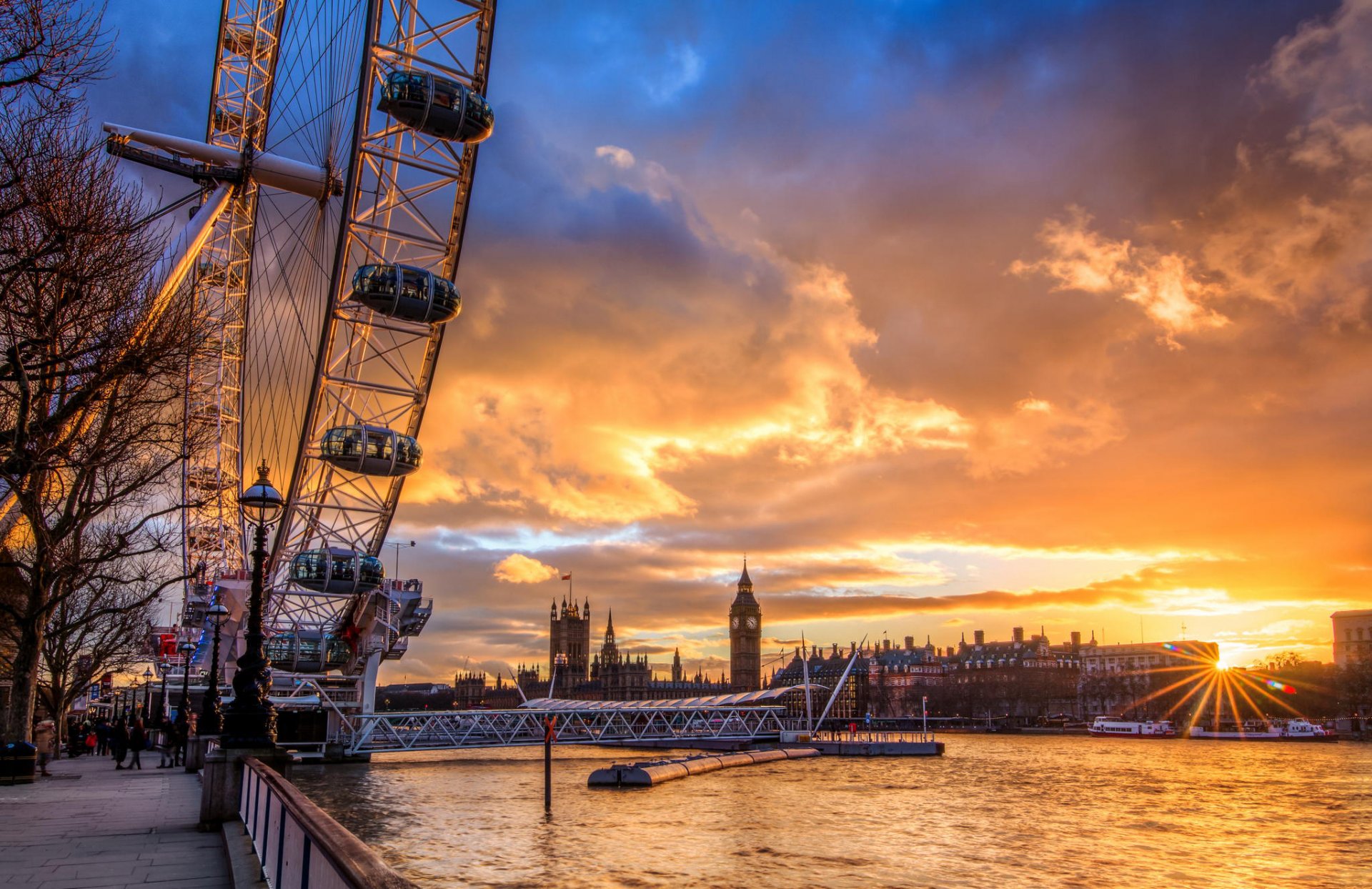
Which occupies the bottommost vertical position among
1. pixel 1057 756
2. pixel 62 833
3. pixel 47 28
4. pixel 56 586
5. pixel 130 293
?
pixel 1057 756

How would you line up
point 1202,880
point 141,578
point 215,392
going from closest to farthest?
1. point 1202,880
2. point 141,578
3. point 215,392

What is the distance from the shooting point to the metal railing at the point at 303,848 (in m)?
6.61

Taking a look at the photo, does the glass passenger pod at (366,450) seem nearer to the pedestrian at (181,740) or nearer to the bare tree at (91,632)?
the bare tree at (91,632)

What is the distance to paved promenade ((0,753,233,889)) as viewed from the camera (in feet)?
45.0

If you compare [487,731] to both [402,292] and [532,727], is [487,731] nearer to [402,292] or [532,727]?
[532,727]

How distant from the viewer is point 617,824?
146ft

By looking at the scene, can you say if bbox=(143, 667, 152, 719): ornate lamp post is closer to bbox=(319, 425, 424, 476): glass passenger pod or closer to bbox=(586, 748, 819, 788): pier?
bbox=(586, 748, 819, 788): pier

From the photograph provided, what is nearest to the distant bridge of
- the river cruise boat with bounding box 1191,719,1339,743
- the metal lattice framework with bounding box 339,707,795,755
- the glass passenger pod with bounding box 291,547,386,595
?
the metal lattice framework with bounding box 339,707,795,755

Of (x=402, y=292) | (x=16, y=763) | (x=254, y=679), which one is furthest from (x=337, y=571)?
(x=254, y=679)

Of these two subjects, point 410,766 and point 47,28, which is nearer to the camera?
point 47,28

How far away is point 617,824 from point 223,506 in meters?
46.7

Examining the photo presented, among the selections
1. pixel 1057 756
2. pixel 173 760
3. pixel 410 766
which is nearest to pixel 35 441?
pixel 173 760

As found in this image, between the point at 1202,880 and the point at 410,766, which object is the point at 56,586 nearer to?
the point at 1202,880

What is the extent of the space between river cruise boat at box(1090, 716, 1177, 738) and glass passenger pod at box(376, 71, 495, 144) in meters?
133
